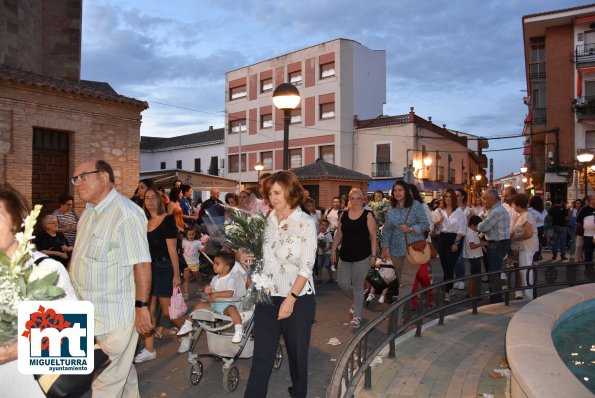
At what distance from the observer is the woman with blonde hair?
673 cm

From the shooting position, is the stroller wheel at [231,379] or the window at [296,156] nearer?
the stroller wheel at [231,379]

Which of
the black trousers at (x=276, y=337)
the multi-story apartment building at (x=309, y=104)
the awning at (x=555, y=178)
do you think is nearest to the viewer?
the black trousers at (x=276, y=337)

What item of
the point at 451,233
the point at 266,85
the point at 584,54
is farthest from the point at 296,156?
the point at 451,233

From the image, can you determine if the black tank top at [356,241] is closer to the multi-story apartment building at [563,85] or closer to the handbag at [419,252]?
the handbag at [419,252]

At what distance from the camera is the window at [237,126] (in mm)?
43237

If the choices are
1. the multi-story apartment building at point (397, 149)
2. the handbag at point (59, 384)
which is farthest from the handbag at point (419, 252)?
the multi-story apartment building at point (397, 149)

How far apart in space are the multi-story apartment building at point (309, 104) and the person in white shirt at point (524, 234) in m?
28.0

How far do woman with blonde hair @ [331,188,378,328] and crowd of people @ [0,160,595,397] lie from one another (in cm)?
1

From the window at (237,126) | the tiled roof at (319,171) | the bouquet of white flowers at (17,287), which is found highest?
the window at (237,126)

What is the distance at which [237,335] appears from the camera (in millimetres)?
4762

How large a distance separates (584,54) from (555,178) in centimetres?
826

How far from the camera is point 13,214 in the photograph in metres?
2.59

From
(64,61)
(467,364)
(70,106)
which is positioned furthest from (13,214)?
(64,61)

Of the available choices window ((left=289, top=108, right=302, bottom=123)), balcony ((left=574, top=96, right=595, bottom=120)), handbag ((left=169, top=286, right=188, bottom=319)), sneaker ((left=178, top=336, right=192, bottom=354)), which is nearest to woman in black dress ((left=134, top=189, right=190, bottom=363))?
sneaker ((left=178, top=336, right=192, bottom=354))
